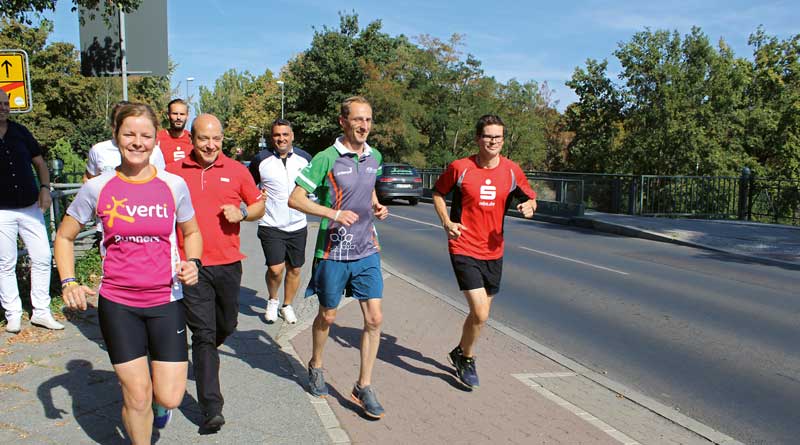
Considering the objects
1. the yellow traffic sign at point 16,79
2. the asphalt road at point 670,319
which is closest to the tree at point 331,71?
the asphalt road at point 670,319

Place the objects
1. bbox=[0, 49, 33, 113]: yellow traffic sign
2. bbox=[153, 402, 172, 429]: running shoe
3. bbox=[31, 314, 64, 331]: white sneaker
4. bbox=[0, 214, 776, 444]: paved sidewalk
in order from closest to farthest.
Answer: bbox=[153, 402, 172, 429]: running shoe, bbox=[0, 214, 776, 444]: paved sidewalk, bbox=[31, 314, 64, 331]: white sneaker, bbox=[0, 49, 33, 113]: yellow traffic sign

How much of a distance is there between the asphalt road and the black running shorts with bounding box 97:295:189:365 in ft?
11.3

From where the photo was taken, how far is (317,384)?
4484mm

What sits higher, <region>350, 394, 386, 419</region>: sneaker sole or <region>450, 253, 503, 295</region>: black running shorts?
<region>450, 253, 503, 295</region>: black running shorts

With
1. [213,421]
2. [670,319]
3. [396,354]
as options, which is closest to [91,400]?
[213,421]

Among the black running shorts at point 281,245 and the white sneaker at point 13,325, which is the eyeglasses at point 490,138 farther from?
the white sneaker at point 13,325

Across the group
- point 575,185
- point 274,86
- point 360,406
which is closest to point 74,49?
point 575,185

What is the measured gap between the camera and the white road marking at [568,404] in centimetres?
402

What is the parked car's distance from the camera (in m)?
26.5

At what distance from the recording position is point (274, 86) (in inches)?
3179

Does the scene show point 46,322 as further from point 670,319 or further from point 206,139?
point 670,319

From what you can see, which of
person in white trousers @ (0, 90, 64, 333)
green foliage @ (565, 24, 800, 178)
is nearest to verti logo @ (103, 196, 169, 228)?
person in white trousers @ (0, 90, 64, 333)

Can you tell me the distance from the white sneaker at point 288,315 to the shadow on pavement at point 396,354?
→ 1.33ft

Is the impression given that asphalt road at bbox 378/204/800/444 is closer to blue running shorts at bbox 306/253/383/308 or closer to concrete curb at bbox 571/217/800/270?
concrete curb at bbox 571/217/800/270
